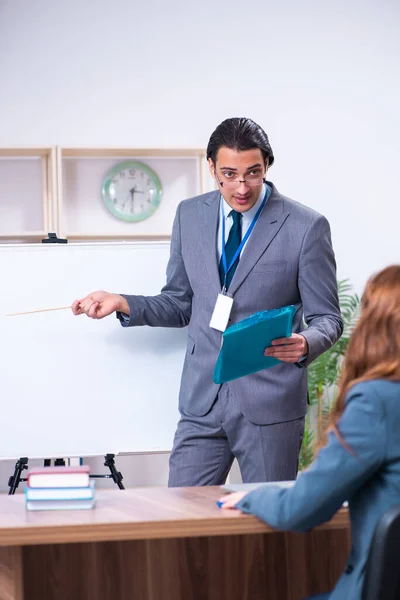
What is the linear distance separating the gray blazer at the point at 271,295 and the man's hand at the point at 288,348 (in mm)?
98

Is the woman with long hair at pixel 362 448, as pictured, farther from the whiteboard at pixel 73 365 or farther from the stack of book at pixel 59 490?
the whiteboard at pixel 73 365

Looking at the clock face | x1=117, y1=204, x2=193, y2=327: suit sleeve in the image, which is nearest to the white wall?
the clock face

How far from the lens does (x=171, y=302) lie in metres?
2.75

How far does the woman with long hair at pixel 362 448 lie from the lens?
1.50 m

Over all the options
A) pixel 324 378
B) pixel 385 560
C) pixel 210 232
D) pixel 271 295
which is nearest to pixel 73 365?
pixel 210 232

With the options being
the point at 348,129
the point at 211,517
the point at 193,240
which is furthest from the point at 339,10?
the point at 211,517

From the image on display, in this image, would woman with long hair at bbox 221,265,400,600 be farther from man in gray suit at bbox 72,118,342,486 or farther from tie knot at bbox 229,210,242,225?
tie knot at bbox 229,210,242,225

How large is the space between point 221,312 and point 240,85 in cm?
336

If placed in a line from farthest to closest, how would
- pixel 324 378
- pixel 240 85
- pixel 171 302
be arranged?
pixel 240 85, pixel 324 378, pixel 171 302

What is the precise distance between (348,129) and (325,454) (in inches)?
173

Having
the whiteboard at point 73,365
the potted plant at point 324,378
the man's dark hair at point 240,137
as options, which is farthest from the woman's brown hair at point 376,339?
the potted plant at point 324,378

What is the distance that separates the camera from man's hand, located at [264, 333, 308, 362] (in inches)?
89.7

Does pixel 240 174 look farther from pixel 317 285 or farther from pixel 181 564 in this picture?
pixel 181 564

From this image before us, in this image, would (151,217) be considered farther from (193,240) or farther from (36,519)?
(36,519)
